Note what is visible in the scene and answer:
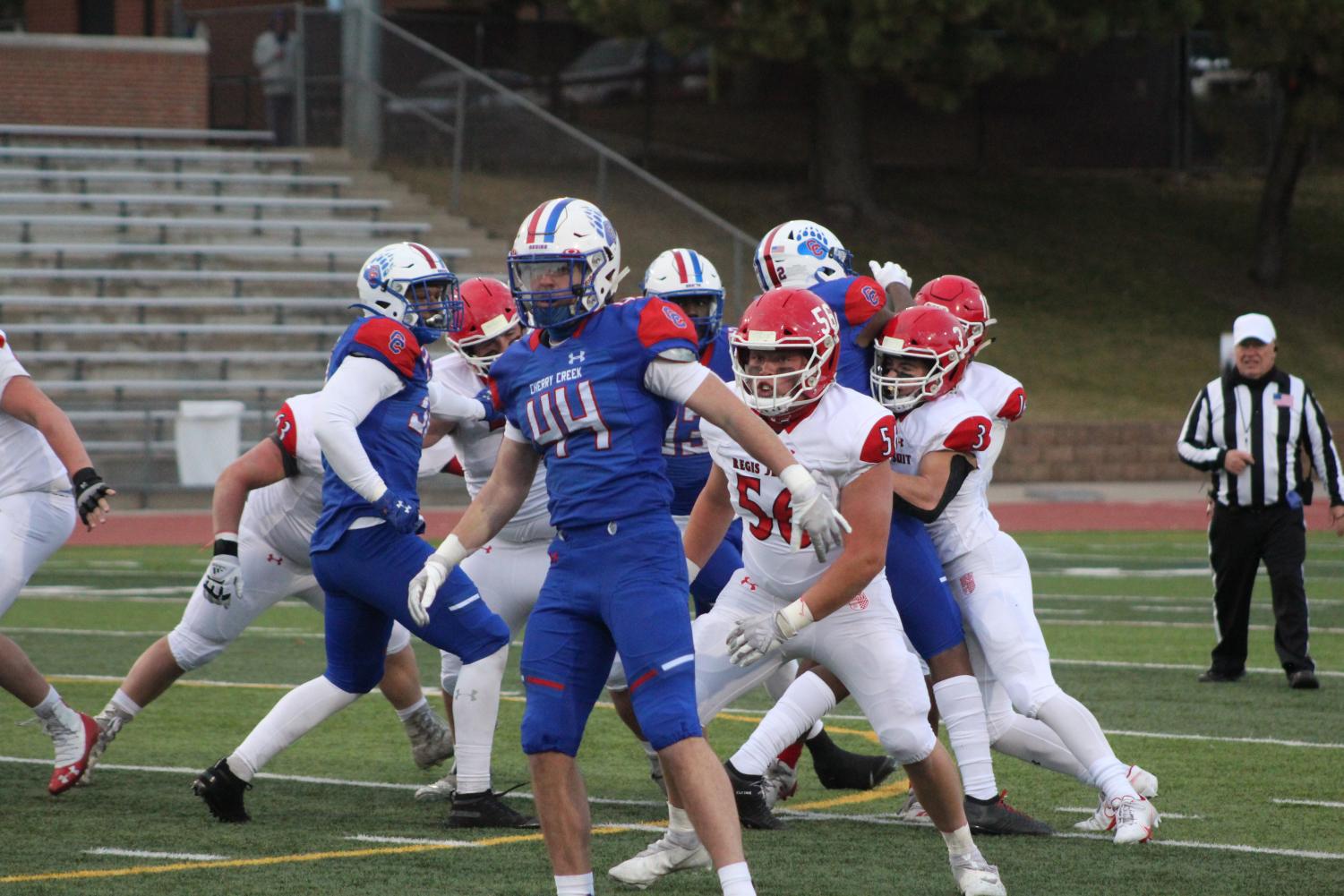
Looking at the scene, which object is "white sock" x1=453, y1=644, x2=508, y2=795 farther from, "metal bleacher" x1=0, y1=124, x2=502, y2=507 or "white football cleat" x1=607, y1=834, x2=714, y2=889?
"metal bleacher" x1=0, y1=124, x2=502, y2=507

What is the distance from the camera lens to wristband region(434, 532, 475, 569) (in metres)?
4.89

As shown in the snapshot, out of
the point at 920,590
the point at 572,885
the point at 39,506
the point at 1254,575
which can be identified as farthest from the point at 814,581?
the point at 1254,575

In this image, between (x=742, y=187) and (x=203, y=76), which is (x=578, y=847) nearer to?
(x=203, y=76)

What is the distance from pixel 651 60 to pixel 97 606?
60.6ft

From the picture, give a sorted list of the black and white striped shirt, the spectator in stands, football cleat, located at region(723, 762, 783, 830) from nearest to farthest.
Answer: football cleat, located at region(723, 762, 783, 830) → the black and white striped shirt → the spectator in stands

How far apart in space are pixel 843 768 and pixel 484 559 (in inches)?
58.2

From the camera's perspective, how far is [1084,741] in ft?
18.9

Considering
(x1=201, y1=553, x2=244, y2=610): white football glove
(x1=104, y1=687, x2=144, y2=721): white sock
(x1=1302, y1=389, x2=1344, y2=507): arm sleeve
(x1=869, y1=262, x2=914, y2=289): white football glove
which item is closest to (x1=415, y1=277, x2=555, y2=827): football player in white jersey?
(x1=201, y1=553, x2=244, y2=610): white football glove

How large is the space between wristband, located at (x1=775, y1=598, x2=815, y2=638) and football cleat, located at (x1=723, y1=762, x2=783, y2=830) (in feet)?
3.24

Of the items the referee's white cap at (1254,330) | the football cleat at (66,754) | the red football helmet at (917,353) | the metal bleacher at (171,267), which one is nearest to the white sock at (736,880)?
the red football helmet at (917,353)

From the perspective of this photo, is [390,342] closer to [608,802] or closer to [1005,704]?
[608,802]

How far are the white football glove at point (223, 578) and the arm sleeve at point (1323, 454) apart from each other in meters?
5.55

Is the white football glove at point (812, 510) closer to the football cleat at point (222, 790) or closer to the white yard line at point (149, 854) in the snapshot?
the white yard line at point (149, 854)

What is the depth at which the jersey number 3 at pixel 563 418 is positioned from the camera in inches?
187
